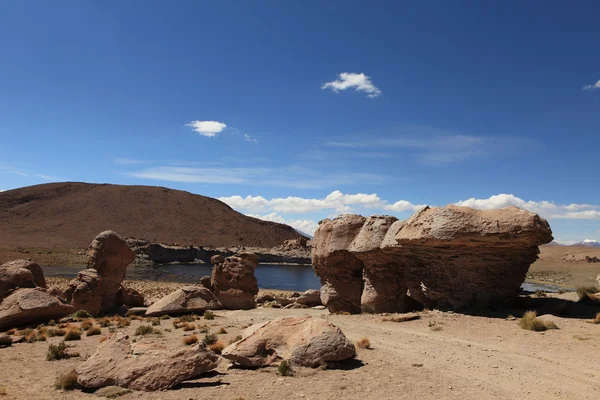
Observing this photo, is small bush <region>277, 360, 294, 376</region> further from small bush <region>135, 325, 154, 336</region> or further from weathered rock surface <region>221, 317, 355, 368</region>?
small bush <region>135, 325, 154, 336</region>

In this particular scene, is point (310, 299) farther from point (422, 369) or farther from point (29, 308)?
point (422, 369)

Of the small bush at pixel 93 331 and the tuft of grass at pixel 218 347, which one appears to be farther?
the small bush at pixel 93 331

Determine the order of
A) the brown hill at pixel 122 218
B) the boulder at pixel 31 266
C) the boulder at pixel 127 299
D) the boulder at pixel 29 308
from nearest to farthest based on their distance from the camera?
the boulder at pixel 29 308 → the boulder at pixel 31 266 → the boulder at pixel 127 299 → the brown hill at pixel 122 218

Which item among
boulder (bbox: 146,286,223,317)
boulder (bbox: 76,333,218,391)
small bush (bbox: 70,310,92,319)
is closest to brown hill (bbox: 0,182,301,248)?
small bush (bbox: 70,310,92,319)

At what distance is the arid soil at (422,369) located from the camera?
7.08 meters

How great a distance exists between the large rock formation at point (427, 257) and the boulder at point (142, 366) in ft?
27.2

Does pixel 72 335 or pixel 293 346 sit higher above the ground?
pixel 293 346

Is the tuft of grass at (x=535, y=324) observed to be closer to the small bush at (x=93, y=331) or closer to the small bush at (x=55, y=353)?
the small bush at (x=55, y=353)

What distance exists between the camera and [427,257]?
15344mm

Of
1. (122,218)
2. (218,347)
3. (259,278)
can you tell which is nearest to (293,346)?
(218,347)

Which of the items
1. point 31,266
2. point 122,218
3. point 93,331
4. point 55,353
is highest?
point 122,218

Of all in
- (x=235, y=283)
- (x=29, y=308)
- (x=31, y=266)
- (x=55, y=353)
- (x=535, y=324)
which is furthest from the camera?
(x=235, y=283)

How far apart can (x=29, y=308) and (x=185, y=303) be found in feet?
18.8

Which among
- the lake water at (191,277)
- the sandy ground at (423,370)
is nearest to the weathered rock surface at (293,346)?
the sandy ground at (423,370)
